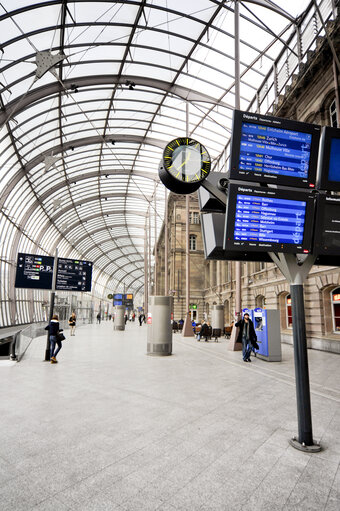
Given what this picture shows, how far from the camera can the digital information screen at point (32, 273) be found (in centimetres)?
2141

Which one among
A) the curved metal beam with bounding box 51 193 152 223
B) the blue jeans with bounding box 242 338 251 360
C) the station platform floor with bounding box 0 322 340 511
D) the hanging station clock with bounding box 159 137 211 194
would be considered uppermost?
the curved metal beam with bounding box 51 193 152 223

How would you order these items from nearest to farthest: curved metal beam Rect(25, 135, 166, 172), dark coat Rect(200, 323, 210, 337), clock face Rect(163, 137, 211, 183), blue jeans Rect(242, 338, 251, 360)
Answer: clock face Rect(163, 137, 211, 183)
blue jeans Rect(242, 338, 251, 360)
dark coat Rect(200, 323, 210, 337)
curved metal beam Rect(25, 135, 166, 172)

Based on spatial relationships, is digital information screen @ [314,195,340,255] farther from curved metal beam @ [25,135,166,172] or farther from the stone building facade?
curved metal beam @ [25,135,166,172]

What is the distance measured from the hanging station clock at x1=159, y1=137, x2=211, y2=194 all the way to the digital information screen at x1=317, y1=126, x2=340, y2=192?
152 centimetres

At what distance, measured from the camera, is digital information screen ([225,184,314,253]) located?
151 inches

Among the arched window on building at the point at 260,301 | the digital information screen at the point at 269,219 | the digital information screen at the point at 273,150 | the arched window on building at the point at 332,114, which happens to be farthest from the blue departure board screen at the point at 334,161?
the arched window on building at the point at 260,301

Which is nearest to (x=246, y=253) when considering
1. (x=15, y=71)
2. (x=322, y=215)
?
(x=322, y=215)

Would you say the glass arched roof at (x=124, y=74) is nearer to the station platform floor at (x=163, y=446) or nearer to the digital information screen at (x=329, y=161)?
the digital information screen at (x=329, y=161)

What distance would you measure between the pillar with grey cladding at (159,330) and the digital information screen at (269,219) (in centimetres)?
905

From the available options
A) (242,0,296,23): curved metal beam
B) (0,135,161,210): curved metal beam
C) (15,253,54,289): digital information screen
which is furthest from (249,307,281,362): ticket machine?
(0,135,161,210): curved metal beam

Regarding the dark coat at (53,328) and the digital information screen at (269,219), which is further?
the dark coat at (53,328)

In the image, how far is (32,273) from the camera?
21.6 metres

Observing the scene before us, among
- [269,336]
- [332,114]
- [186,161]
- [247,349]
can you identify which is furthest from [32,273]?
[186,161]

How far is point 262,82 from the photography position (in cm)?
2120
